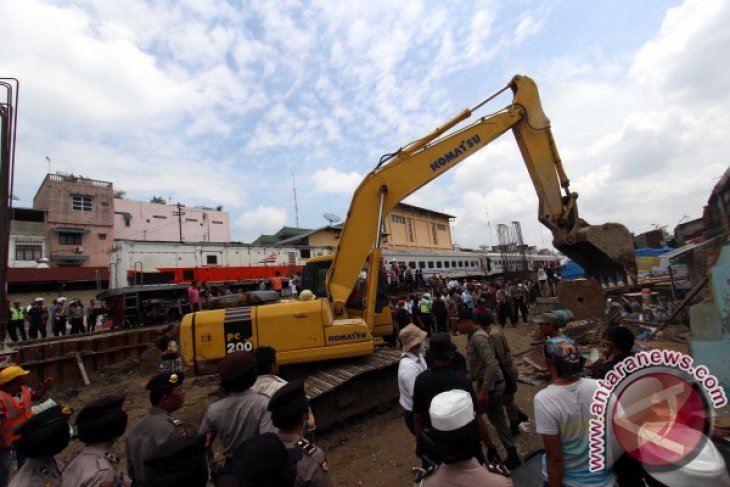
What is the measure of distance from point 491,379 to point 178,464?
3.49 meters

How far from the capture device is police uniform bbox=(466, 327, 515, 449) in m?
4.29

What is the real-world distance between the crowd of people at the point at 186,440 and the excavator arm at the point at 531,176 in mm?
3381

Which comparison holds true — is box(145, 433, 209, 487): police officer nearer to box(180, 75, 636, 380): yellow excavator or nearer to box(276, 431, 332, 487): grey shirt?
box(276, 431, 332, 487): grey shirt

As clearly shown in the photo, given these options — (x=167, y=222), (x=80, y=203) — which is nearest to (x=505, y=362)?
(x=80, y=203)

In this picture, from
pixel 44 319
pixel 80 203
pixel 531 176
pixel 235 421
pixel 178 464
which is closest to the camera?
pixel 178 464

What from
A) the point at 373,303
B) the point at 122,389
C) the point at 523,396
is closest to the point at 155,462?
the point at 373,303

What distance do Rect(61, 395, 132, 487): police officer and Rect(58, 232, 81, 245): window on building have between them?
37.6 meters

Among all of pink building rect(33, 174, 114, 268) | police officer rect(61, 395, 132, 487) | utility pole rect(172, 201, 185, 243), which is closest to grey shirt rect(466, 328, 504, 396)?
police officer rect(61, 395, 132, 487)

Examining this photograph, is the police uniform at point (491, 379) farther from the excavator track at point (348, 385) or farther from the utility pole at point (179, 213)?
the utility pole at point (179, 213)

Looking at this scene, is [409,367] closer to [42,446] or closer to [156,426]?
[156,426]

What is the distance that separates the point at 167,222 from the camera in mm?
43312

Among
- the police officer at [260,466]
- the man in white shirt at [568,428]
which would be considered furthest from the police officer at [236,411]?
the man in white shirt at [568,428]

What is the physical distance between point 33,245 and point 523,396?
37.2m

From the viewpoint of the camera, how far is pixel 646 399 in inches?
87.9
